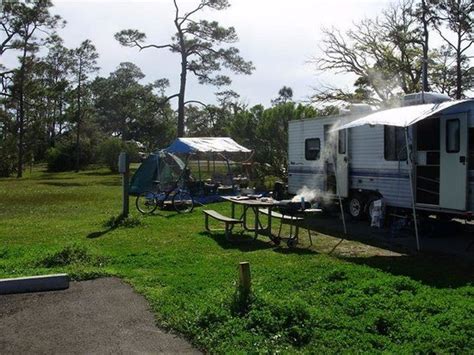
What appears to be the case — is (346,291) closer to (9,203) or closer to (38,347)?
(38,347)

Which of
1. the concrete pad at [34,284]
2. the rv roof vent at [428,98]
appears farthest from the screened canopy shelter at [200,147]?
the concrete pad at [34,284]

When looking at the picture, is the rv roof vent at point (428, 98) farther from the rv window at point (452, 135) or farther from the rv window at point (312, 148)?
the rv window at point (312, 148)

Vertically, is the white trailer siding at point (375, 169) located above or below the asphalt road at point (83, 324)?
above

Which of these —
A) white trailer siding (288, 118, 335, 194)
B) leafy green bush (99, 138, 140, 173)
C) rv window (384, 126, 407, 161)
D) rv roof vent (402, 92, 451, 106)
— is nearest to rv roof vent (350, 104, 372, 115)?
rv window (384, 126, 407, 161)

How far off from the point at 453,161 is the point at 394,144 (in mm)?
1808

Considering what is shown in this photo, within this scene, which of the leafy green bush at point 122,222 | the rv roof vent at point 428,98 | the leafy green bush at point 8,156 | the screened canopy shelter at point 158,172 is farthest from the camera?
the leafy green bush at point 8,156

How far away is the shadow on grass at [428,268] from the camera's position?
21.6 feet

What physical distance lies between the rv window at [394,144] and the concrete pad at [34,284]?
24.2 ft

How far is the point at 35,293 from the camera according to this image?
5.99 meters

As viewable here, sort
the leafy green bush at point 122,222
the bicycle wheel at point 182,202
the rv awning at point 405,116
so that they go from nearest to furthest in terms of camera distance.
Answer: the rv awning at point 405,116, the leafy green bush at point 122,222, the bicycle wheel at point 182,202

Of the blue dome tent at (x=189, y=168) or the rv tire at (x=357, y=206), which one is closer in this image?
the rv tire at (x=357, y=206)

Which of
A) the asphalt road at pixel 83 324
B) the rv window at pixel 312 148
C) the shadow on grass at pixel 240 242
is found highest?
the rv window at pixel 312 148

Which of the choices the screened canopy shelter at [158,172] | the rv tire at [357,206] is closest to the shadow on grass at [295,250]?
the rv tire at [357,206]

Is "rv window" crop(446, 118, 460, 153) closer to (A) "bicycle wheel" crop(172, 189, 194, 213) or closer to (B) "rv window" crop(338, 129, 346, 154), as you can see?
(B) "rv window" crop(338, 129, 346, 154)
